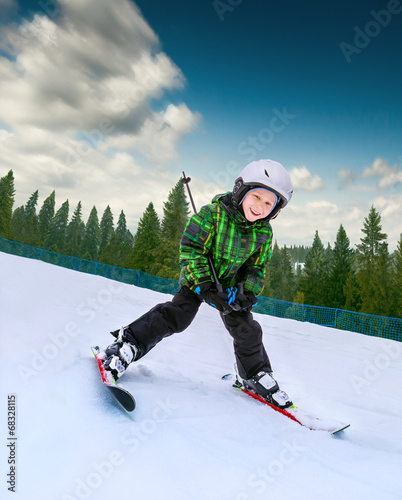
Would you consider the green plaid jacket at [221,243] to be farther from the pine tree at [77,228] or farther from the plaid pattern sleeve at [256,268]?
the pine tree at [77,228]

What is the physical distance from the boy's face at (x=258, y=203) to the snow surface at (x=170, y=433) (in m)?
1.41

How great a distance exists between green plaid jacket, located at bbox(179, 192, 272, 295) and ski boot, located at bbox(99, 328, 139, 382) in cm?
67

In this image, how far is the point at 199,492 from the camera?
46.9 inches

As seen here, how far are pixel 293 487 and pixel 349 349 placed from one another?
15.9ft

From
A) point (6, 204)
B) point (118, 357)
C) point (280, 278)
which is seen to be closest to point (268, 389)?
point (118, 357)

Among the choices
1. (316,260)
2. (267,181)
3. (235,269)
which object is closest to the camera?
(267,181)

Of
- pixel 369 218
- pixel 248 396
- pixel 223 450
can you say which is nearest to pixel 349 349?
pixel 248 396

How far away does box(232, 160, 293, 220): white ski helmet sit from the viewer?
235cm

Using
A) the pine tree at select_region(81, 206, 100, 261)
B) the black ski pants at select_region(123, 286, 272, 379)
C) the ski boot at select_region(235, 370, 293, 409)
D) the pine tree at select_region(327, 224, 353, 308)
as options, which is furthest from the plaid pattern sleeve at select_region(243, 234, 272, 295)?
the pine tree at select_region(81, 206, 100, 261)

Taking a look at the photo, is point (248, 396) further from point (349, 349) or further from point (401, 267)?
point (401, 267)

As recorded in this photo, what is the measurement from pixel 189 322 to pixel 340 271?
3747cm

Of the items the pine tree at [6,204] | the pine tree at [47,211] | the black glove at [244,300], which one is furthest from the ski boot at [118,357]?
the pine tree at [47,211]

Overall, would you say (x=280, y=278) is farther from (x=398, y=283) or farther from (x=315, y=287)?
(x=398, y=283)

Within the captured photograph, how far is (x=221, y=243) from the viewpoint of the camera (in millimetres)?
2531
